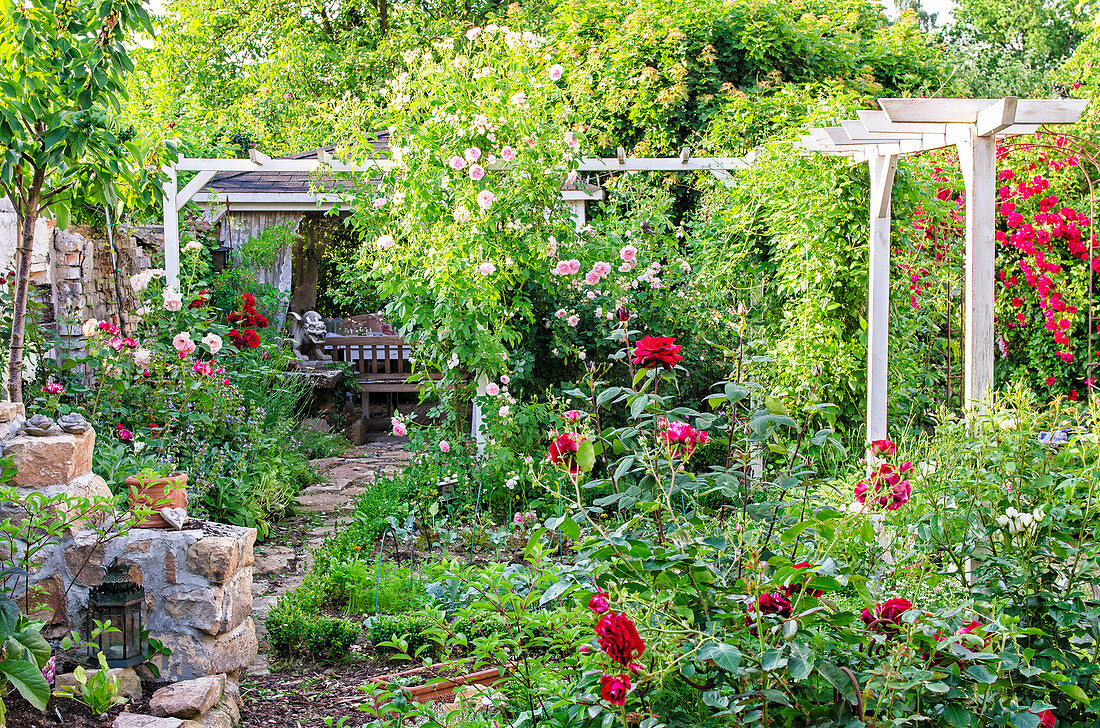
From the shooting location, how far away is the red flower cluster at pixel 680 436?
1661mm

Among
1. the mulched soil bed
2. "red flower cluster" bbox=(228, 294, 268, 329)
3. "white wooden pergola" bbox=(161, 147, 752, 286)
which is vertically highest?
"white wooden pergola" bbox=(161, 147, 752, 286)

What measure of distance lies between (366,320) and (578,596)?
773 cm

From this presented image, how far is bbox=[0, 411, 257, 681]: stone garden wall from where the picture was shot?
275 centimetres

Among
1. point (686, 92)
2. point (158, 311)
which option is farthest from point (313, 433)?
point (686, 92)

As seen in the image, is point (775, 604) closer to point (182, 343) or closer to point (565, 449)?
point (565, 449)

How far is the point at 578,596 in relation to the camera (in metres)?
1.77

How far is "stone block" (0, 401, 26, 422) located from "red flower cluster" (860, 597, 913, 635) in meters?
2.70

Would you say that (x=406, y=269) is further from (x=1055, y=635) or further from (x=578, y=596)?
(x=1055, y=635)

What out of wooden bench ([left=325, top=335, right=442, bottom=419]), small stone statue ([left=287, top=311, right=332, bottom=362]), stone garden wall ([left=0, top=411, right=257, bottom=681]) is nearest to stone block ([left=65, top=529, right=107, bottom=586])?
stone garden wall ([left=0, top=411, right=257, bottom=681])

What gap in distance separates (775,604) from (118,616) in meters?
2.14

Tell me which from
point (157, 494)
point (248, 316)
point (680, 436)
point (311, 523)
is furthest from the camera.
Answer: point (248, 316)

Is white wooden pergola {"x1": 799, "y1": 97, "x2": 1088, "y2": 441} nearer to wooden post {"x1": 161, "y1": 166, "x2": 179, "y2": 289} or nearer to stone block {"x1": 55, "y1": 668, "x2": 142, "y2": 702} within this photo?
stone block {"x1": 55, "y1": 668, "x2": 142, "y2": 702}

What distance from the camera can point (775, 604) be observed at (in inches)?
56.2

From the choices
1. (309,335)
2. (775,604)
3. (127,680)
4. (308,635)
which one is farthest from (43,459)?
(309,335)
